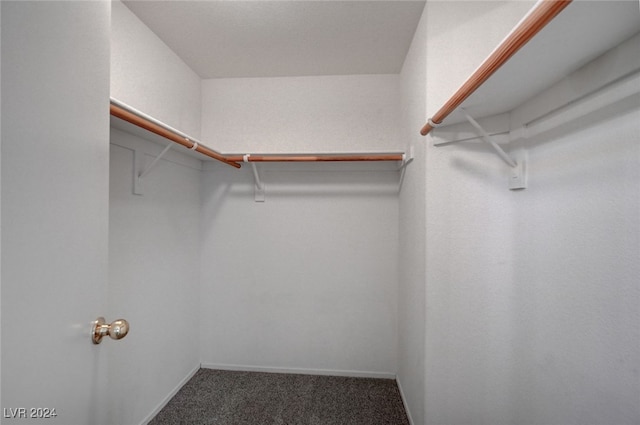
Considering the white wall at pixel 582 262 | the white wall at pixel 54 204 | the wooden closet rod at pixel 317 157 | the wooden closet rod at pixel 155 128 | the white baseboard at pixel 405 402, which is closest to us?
the white wall at pixel 54 204

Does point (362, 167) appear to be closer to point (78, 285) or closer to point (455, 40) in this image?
point (455, 40)

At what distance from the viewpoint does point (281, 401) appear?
192 centimetres

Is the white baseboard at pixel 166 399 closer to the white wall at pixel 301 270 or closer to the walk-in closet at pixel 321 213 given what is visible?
the walk-in closet at pixel 321 213

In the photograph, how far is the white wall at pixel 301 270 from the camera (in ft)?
7.30

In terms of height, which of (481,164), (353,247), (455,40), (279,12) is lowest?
(353,247)

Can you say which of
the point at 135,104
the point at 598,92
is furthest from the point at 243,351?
the point at 598,92

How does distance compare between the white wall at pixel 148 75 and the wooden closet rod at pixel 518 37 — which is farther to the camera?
the white wall at pixel 148 75

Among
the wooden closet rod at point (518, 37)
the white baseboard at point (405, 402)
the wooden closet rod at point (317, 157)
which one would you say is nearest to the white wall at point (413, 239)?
the white baseboard at point (405, 402)

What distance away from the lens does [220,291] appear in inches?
91.5

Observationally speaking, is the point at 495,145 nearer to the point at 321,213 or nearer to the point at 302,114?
the point at 321,213

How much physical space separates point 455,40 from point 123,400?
2.43m

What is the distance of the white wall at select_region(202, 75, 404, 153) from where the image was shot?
7.30 feet

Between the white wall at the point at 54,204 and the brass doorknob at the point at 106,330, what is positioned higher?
the white wall at the point at 54,204

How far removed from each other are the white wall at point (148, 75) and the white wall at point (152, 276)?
0.76 ft
